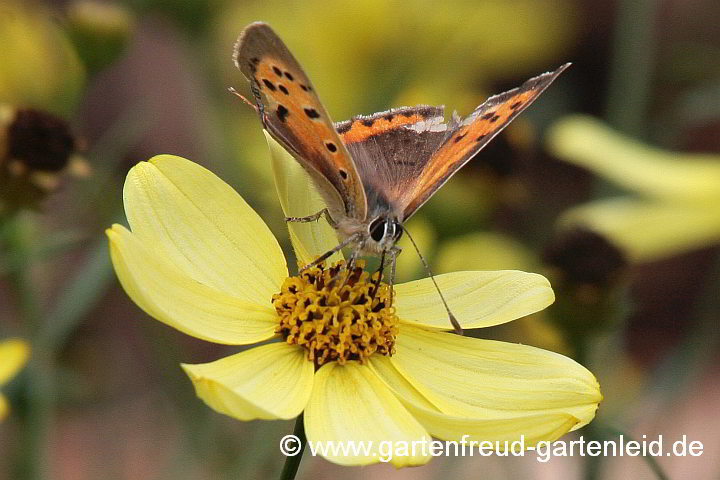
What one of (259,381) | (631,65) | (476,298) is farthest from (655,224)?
(259,381)

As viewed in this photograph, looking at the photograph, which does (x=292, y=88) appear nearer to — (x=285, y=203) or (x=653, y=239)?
(x=285, y=203)

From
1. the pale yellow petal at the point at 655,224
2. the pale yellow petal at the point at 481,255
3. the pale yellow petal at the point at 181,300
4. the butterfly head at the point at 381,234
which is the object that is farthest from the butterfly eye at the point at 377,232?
the pale yellow petal at the point at 655,224

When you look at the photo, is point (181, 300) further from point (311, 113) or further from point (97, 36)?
point (97, 36)

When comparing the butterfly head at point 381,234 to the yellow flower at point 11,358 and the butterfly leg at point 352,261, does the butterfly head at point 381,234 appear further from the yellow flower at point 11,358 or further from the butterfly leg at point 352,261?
the yellow flower at point 11,358

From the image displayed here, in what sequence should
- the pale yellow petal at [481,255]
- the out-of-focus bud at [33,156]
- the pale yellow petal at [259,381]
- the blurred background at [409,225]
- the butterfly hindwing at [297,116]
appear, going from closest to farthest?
1. the pale yellow petal at [259,381]
2. the butterfly hindwing at [297,116]
3. the out-of-focus bud at [33,156]
4. the blurred background at [409,225]
5. the pale yellow petal at [481,255]

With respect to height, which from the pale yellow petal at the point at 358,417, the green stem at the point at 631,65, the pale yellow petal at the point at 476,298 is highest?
the pale yellow petal at the point at 358,417

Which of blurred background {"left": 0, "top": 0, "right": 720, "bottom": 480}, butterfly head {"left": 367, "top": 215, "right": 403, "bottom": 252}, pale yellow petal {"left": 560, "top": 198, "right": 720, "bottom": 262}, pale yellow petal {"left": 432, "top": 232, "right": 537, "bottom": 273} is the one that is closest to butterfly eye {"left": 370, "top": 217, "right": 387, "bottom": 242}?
butterfly head {"left": 367, "top": 215, "right": 403, "bottom": 252}

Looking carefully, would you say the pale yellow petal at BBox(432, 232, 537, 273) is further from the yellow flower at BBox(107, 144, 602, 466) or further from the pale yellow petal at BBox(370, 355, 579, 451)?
the pale yellow petal at BBox(370, 355, 579, 451)
